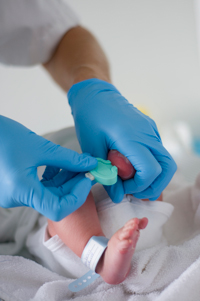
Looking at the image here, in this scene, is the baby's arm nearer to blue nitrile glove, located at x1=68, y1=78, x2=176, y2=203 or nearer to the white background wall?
blue nitrile glove, located at x1=68, y1=78, x2=176, y2=203

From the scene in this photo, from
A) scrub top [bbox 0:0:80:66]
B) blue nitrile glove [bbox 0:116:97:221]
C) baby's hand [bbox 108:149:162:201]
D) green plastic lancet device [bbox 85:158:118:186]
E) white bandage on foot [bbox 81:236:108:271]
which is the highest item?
scrub top [bbox 0:0:80:66]

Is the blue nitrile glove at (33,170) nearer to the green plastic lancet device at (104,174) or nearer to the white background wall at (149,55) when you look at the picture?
the green plastic lancet device at (104,174)

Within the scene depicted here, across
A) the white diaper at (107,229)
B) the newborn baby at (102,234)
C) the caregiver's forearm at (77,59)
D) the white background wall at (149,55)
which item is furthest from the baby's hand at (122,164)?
the white background wall at (149,55)

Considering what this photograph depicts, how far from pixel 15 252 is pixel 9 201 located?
42cm

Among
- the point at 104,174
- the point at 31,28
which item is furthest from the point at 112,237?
the point at 31,28

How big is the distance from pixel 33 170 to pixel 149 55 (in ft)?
4.94

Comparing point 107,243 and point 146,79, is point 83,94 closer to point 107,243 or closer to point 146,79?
point 107,243

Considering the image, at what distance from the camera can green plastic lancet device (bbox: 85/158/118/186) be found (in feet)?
2.05

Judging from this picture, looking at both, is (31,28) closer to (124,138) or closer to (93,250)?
(124,138)

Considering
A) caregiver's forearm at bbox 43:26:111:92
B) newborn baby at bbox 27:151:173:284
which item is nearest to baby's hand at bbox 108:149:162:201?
newborn baby at bbox 27:151:173:284

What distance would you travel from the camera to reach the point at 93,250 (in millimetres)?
642

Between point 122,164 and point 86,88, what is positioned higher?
point 86,88

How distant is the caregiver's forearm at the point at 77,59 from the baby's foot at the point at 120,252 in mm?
597

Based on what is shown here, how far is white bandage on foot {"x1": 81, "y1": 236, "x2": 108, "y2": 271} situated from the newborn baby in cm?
2
